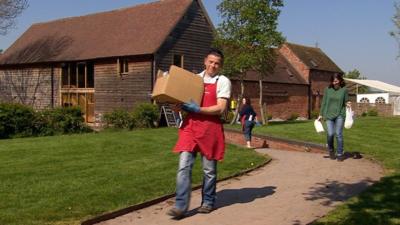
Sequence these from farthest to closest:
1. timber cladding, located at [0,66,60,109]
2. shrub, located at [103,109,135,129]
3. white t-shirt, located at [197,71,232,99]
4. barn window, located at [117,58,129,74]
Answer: timber cladding, located at [0,66,60,109] < barn window, located at [117,58,129,74] < shrub, located at [103,109,135,129] < white t-shirt, located at [197,71,232,99]

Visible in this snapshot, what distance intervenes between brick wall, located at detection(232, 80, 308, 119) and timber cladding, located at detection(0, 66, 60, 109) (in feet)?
46.8

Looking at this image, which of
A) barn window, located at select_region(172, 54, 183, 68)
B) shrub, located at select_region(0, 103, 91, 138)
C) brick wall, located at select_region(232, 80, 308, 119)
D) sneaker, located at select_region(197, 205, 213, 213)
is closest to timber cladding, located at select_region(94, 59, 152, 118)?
barn window, located at select_region(172, 54, 183, 68)

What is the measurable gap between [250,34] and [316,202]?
20630 mm

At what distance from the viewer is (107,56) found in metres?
33.1

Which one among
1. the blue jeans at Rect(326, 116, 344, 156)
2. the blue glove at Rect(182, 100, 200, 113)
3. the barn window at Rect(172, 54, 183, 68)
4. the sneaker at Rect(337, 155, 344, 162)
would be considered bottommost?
the sneaker at Rect(337, 155, 344, 162)

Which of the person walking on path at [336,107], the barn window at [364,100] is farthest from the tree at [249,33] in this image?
the barn window at [364,100]

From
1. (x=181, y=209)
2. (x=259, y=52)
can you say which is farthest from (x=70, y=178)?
(x=259, y=52)

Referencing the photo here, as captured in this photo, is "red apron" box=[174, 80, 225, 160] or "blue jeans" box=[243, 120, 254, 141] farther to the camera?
"blue jeans" box=[243, 120, 254, 141]

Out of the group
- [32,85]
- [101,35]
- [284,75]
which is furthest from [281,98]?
[32,85]

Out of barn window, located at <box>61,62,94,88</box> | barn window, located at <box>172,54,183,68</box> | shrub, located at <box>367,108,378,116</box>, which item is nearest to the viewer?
barn window, located at <box>172,54,183,68</box>

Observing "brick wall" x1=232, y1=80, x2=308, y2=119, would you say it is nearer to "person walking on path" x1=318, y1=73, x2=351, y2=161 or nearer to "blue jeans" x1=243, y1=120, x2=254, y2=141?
"blue jeans" x1=243, y1=120, x2=254, y2=141

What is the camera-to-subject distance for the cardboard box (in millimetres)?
5832

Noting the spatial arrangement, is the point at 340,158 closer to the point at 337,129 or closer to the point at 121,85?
the point at 337,129

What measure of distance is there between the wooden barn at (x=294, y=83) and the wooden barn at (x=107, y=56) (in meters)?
6.01
